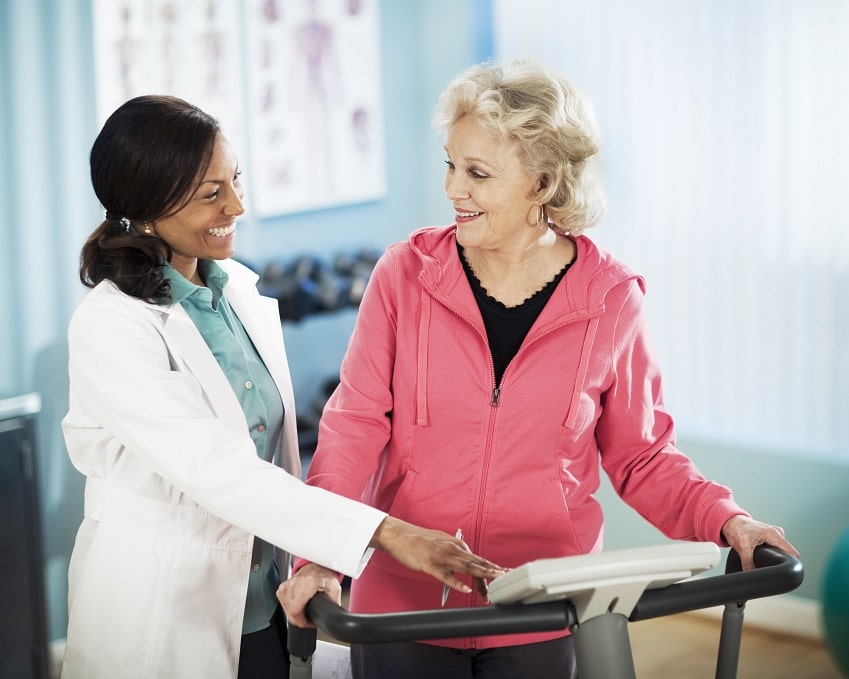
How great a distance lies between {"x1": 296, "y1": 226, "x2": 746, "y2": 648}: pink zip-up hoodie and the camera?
5.85 ft

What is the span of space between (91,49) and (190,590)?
2148 millimetres

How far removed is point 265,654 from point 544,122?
99 cm

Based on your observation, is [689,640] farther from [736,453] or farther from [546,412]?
[546,412]

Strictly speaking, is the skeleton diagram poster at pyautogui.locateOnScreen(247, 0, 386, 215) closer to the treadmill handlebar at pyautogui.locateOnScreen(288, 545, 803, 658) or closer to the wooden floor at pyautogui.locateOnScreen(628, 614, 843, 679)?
the wooden floor at pyautogui.locateOnScreen(628, 614, 843, 679)

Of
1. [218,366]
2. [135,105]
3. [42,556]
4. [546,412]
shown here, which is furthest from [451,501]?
[42,556]

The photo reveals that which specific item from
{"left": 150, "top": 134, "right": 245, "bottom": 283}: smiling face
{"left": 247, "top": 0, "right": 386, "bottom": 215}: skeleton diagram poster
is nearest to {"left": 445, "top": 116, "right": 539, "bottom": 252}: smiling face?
{"left": 150, "top": 134, "right": 245, "bottom": 283}: smiling face

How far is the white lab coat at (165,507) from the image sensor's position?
5.25 ft

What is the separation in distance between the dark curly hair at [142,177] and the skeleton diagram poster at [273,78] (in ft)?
5.82

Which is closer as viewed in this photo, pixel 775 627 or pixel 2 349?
pixel 2 349

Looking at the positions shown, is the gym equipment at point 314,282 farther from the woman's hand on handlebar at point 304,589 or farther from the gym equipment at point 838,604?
the woman's hand on handlebar at point 304,589

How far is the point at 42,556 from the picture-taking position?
3.02 m

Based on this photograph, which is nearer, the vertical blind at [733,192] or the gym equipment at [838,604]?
the gym equipment at [838,604]

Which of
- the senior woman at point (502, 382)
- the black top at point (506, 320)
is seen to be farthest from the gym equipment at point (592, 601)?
the black top at point (506, 320)

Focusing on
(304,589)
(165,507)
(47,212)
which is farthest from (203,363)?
(47,212)
